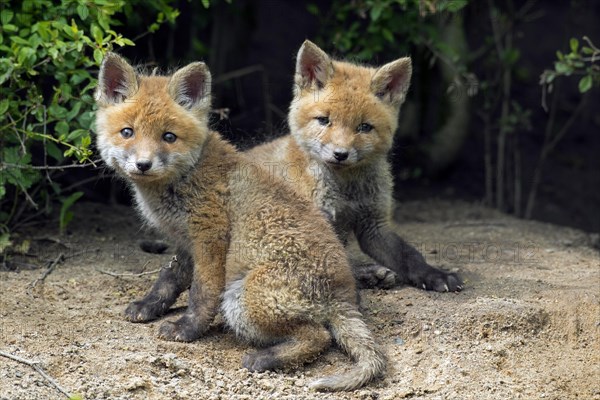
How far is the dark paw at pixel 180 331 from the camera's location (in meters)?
5.30

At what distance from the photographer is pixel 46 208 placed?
720 cm

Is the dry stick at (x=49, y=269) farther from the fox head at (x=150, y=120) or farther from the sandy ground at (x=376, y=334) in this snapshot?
the fox head at (x=150, y=120)

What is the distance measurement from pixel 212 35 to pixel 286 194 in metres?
4.94

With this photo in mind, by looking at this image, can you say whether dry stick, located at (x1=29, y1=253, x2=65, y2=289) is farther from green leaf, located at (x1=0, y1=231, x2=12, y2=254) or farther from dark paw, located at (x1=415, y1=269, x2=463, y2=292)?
dark paw, located at (x1=415, y1=269, x2=463, y2=292)

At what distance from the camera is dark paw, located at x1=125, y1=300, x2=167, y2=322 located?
5633 mm

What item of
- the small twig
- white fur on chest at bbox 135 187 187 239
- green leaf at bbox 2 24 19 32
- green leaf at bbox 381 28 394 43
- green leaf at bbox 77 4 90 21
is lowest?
the small twig

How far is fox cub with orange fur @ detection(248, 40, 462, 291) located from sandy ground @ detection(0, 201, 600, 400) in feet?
1.02

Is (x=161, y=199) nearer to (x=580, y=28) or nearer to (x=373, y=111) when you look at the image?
(x=373, y=111)

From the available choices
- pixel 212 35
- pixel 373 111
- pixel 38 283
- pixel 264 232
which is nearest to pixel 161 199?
pixel 264 232

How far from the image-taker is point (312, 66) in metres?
6.42

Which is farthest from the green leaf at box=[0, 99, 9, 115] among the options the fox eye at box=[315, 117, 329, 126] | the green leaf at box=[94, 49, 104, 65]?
the fox eye at box=[315, 117, 329, 126]

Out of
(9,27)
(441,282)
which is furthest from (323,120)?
(9,27)

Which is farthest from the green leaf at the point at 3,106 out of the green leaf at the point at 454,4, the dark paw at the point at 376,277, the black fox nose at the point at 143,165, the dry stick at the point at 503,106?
the dry stick at the point at 503,106

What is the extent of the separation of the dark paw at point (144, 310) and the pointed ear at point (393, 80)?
7.45ft
